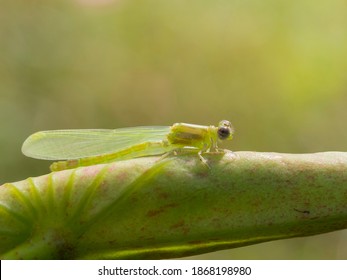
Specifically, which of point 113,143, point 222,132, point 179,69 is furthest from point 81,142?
point 179,69

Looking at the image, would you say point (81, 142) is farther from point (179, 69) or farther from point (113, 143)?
point (179, 69)

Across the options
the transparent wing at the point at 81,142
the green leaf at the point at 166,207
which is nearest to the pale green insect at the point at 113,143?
the transparent wing at the point at 81,142

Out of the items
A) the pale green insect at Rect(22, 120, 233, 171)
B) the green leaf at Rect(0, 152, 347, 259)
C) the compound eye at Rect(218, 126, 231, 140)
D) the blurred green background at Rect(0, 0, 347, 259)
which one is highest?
the blurred green background at Rect(0, 0, 347, 259)

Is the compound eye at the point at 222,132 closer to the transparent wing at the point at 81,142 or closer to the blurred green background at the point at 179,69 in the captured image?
the transparent wing at the point at 81,142

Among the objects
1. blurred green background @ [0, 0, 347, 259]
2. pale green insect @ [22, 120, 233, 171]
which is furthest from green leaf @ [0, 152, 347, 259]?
blurred green background @ [0, 0, 347, 259]

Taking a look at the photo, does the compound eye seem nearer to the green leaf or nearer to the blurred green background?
the green leaf
